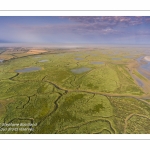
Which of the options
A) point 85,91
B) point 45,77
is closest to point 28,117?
point 85,91

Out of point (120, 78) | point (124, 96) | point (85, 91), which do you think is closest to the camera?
point (124, 96)

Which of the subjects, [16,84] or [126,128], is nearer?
[126,128]

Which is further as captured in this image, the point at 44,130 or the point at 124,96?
the point at 124,96

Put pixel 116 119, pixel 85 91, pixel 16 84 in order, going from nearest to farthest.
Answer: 1. pixel 116 119
2. pixel 85 91
3. pixel 16 84

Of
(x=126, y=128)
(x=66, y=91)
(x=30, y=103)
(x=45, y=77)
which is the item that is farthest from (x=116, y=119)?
(x=45, y=77)

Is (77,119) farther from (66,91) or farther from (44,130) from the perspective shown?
(66,91)
